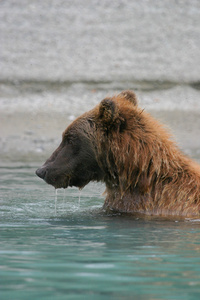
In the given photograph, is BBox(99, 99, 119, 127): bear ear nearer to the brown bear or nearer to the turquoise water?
the brown bear

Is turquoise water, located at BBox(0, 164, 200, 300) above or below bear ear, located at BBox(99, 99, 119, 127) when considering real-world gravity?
below

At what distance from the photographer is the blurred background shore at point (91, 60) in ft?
66.1

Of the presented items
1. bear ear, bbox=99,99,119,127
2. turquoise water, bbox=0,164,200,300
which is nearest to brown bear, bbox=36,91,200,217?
bear ear, bbox=99,99,119,127

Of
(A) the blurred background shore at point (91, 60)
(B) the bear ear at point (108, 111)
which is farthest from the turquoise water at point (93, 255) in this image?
(A) the blurred background shore at point (91, 60)

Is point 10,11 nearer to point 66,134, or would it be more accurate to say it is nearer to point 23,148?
point 23,148

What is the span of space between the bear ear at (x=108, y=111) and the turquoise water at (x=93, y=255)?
1141 mm

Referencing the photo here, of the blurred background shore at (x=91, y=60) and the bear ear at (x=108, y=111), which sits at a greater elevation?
the blurred background shore at (x=91, y=60)

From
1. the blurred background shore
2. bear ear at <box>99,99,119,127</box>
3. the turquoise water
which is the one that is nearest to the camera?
the turquoise water

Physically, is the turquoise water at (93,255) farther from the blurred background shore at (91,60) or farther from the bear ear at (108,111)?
the blurred background shore at (91,60)

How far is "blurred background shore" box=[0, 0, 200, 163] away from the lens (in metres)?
20.1

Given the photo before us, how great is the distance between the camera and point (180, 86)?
23.2 metres

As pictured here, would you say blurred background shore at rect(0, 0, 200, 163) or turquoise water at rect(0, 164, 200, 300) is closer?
turquoise water at rect(0, 164, 200, 300)

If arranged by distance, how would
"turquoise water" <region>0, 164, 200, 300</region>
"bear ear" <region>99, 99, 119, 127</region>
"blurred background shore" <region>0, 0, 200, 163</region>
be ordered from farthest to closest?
1. "blurred background shore" <region>0, 0, 200, 163</region>
2. "bear ear" <region>99, 99, 119, 127</region>
3. "turquoise water" <region>0, 164, 200, 300</region>

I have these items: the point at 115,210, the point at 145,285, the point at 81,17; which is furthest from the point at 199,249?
the point at 81,17
